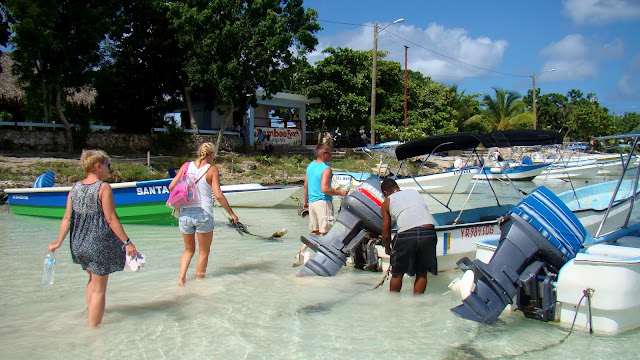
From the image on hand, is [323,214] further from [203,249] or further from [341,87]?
[341,87]

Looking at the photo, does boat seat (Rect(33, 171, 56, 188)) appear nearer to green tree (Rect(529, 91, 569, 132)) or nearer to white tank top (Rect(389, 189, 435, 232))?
white tank top (Rect(389, 189, 435, 232))

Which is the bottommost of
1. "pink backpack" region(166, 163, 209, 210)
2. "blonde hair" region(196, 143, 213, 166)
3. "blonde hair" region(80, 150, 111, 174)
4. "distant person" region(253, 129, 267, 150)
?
"pink backpack" region(166, 163, 209, 210)

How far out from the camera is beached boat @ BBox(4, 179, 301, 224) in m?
11.0

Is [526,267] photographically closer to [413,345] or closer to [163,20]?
[413,345]

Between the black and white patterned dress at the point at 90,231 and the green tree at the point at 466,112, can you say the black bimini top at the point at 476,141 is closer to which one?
the black and white patterned dress at the point at 90,231

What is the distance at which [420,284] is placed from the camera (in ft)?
18.0

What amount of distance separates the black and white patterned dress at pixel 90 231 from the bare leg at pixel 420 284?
3.30 meters

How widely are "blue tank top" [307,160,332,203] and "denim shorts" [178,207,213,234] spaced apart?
170 centimetres

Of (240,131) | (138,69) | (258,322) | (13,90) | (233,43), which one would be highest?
(233,43)

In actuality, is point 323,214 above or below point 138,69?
below

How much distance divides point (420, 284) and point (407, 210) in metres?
0.96

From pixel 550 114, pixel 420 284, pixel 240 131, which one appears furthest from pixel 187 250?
pixel 550 114

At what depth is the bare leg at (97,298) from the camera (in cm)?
415

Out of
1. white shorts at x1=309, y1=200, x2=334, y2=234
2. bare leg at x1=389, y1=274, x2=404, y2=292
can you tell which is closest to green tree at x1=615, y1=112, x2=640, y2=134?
white shorts at x1=309, y1=200, x2=334, y2=234
